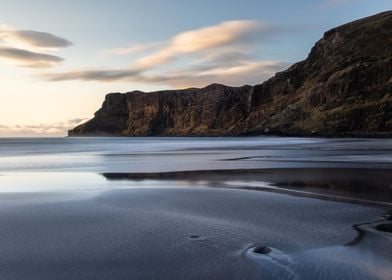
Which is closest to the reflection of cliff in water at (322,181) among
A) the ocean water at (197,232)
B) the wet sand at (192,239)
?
the ocean water at (197,232)

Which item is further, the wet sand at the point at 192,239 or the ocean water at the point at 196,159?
the ocean water at the point at 196,159

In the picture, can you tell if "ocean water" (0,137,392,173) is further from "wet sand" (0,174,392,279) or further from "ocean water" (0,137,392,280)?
"wet sand" (0,174,392,279)

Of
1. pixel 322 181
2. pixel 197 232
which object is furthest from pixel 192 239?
pixel 322 181

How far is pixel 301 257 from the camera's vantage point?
8.80 metres

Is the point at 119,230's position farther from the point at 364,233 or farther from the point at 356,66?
the point at 356,66

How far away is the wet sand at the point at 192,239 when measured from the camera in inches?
319

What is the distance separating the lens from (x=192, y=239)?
1038cm

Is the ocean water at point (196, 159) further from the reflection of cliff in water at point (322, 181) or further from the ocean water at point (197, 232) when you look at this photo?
the ocean water at point (197, 232)

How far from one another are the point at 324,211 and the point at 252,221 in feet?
8.48

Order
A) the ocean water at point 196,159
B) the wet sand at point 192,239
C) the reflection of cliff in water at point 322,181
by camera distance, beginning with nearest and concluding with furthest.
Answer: the wet sand at point 192,239
the reflection of cliff in water at point 322,181
the ocean water at point 196,159

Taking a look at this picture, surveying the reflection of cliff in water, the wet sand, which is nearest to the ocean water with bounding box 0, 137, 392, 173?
the reflection of cliff in water

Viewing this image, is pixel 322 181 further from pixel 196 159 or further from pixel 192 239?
pixel 196 159

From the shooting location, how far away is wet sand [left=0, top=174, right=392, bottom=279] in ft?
26.6

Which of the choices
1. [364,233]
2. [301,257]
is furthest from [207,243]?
[364,233]
